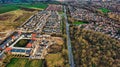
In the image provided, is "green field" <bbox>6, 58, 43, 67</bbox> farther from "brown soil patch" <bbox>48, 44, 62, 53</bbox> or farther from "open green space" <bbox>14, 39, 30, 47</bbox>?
"open green space" <bbox>14, 39, 30, 47</bbox>

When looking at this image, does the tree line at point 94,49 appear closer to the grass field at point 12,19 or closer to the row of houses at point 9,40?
the row of houses at point 9,40

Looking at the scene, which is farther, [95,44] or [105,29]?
[105,29]

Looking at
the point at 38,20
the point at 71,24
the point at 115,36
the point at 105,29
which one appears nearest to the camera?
the point at 115,36

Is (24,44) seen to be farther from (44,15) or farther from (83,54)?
(44,15)

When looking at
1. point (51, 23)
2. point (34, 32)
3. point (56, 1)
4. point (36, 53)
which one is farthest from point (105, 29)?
point (56, 1)

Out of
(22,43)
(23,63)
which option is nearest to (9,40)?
(22,43)

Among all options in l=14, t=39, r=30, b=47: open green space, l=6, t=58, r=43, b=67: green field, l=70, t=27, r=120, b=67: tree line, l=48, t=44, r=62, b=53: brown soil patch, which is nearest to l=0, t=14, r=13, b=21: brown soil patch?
l=14, t=39, r=30, b=47: open green space

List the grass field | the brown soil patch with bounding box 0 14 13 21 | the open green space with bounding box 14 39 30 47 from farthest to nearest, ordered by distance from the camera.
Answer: the brown soil patch with bounding box 0 14 13 21
the grass field
the open green space with bounding box 14 39 30 47

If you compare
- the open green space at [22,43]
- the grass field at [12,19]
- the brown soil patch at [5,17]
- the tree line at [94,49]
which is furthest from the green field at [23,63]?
the brown soil patch at [5,17]
